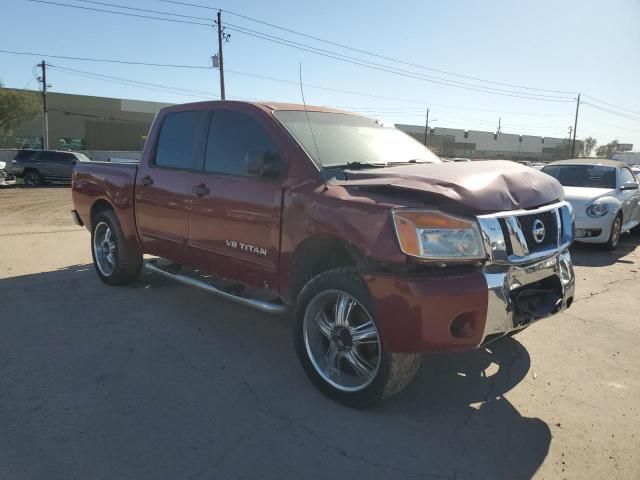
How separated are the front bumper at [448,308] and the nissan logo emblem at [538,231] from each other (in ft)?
0.91

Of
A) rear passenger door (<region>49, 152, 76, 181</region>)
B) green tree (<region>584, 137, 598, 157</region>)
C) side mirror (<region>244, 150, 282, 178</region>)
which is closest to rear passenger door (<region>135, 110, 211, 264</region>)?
side mirror (<region>244, 150, 282, 178</region>)

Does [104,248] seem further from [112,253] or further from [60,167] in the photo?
[60,167]

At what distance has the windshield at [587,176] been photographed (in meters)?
9.70

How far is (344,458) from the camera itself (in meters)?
2.76

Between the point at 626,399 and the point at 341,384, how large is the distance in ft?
6.40

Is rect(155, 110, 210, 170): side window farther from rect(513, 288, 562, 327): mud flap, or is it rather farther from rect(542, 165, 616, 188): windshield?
rect(542, 165, 616, 188): windshield

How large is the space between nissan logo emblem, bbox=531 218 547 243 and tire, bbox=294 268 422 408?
1.08 meters

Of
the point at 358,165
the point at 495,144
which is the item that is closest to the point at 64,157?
the point at 358,165

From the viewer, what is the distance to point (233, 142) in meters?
4.32

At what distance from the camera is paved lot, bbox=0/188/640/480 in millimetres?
2715

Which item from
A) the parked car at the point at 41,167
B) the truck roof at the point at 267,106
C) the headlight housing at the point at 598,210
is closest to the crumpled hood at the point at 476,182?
the truck roof at the point at 267,106

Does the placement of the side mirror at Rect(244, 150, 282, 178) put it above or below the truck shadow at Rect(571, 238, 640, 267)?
above

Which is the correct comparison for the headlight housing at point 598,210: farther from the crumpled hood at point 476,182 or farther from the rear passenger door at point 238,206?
the rear passenger door at point 238,206

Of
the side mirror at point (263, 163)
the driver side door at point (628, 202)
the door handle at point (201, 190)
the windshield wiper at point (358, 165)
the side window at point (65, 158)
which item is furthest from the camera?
the side window at point (65, 158)
